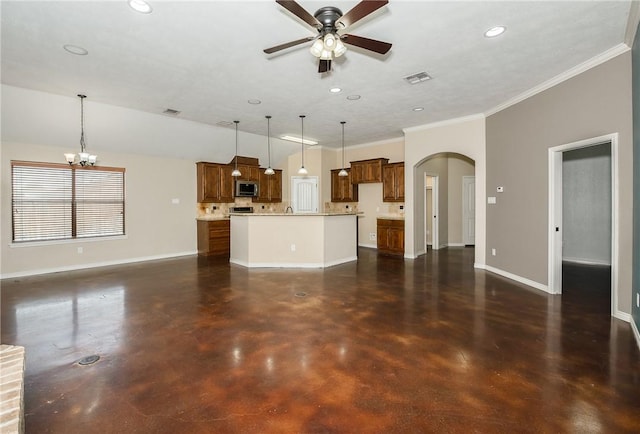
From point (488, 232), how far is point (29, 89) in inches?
320

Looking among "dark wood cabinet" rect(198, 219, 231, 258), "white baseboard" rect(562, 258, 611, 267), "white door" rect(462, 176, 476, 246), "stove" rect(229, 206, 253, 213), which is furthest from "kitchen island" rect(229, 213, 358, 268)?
"white baseboard" rect(562, 258, 611, 267)

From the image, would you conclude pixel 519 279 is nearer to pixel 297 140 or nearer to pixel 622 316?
pixel 622 316

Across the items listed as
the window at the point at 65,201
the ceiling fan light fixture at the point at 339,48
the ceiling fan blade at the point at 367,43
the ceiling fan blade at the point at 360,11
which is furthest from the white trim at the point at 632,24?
the window at the point at 65,201

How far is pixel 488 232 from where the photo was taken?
593 cm

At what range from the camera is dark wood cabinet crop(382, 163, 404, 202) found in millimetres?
7988

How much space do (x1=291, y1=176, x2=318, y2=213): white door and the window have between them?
15.2 ft

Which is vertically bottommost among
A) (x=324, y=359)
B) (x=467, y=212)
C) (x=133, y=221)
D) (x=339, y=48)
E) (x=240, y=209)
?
(x=324, y=359)

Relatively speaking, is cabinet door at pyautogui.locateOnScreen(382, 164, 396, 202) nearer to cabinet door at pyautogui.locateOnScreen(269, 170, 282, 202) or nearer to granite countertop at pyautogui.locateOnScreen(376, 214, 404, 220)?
granite countertop at pyautogui.locateOnScreen(376, 214, 404, 220)

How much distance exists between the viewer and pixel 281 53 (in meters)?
3.61

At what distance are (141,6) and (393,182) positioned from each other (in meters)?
6.53

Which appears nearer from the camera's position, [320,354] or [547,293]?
[320,354]

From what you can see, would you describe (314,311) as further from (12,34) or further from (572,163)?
(572,163)

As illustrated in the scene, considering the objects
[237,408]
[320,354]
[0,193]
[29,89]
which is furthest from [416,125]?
[0,193]

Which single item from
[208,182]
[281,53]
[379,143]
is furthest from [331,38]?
[208,182]
